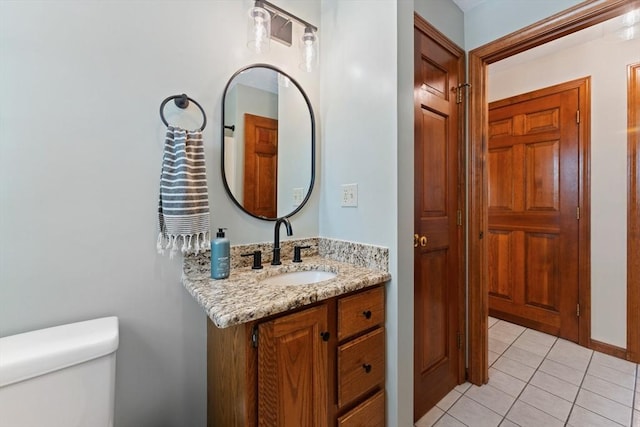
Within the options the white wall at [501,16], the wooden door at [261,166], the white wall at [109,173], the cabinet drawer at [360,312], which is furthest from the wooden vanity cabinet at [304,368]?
the white wall at [501,16]

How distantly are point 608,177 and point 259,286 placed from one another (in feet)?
9.04

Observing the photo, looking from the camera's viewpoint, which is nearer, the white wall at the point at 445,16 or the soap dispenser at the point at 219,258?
the soap dispenser at the point at 219,258

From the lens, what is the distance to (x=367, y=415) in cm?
114

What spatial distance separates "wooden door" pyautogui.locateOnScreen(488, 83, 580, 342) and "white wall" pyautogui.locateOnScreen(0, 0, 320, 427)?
8.77 ft

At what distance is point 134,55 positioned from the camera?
3.53 feet

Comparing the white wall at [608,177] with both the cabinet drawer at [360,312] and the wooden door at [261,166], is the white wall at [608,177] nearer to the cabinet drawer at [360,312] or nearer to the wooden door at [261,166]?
the cabinet drawer at [360,312]

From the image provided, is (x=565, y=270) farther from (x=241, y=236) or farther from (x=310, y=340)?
(x=241, y=236)

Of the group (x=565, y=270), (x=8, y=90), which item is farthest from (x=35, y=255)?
(x=565, y=270)

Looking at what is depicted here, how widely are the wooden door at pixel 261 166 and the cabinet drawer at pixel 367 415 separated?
0.98 metres

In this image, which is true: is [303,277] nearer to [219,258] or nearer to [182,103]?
[219,258]

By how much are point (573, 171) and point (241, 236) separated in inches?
108

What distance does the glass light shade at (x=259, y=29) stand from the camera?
4.26ft

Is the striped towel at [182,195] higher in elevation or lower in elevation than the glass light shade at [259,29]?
lower

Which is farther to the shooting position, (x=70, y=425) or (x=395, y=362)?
(x=395, y=362)
